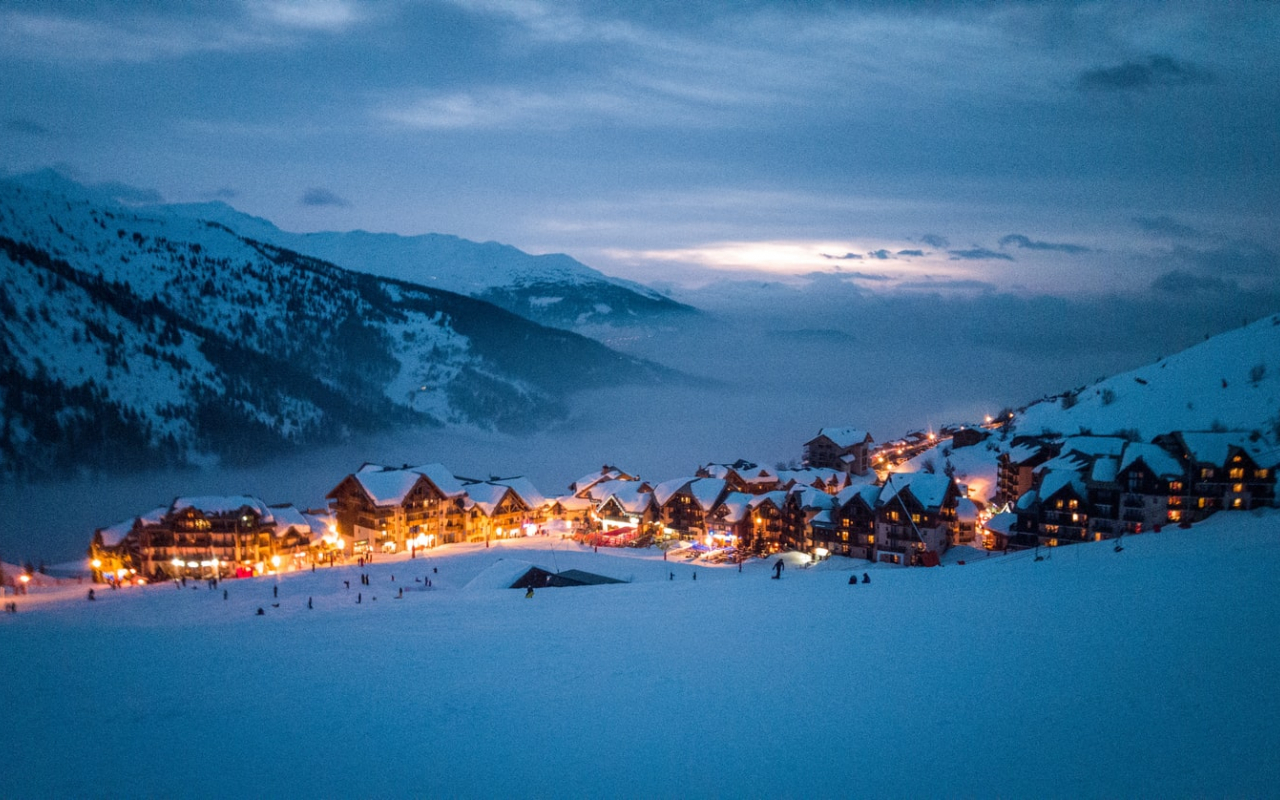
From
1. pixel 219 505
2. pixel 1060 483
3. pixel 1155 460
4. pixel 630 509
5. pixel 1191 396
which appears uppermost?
pixel 1191 396

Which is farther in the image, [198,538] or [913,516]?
[198,538]

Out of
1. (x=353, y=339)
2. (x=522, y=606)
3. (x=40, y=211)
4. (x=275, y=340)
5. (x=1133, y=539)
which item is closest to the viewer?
(x=522, y=606)

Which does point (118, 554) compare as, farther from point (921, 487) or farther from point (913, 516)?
point (921, 487)

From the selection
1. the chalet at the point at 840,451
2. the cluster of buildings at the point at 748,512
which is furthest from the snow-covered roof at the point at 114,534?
the chalet at the point at 840,451

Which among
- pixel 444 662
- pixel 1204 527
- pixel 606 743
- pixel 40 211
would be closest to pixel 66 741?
pixel 444 662

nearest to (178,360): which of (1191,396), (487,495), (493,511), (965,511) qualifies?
(487,495)

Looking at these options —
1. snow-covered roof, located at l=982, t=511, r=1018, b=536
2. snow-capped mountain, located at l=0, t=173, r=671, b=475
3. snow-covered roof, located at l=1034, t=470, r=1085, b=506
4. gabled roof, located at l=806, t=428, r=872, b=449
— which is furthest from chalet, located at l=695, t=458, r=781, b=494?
snow-capped mountain, located at l=0, t=173, r=671, b=475

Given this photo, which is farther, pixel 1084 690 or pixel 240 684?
pixel 240 684

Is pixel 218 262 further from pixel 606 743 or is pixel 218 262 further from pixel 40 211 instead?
pixel 606 743
